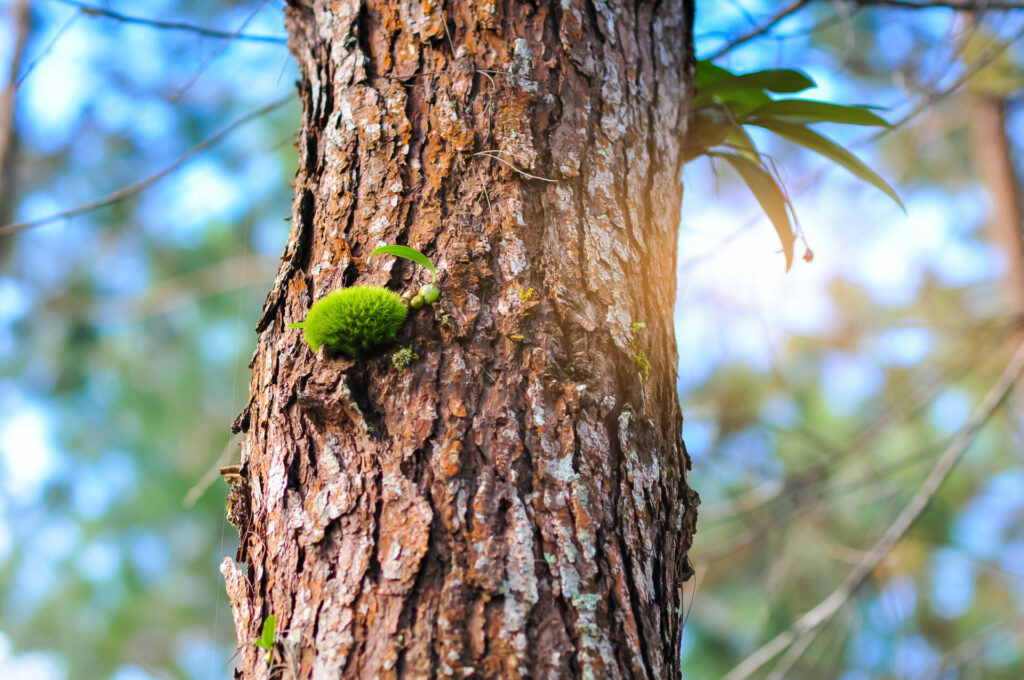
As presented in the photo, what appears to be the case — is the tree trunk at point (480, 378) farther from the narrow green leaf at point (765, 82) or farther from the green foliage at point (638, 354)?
the narrow green leaf at point (765, 82)

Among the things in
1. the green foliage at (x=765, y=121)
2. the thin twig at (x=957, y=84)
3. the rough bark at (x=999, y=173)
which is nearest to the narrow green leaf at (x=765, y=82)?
the green foliage at (x=765, y=121)

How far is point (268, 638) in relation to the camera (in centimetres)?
75

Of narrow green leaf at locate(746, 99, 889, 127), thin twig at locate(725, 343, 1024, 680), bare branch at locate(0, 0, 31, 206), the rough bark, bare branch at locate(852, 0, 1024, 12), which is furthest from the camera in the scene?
bare branch at locate(0, 0, 31, 206)

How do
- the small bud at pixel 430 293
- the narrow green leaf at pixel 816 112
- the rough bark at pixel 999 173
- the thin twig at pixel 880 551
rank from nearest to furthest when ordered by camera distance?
the small bud at pixel 430 293, the narrow green leaf at pixel 816 112, the thin twig at pixel 880 551, the rough bark at pixel 999 173

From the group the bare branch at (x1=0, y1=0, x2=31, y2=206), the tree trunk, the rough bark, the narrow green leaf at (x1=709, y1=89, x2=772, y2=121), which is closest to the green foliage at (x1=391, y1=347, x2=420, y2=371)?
the tree trunk

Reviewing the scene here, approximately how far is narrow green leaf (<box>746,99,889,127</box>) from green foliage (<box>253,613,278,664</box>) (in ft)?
3.85

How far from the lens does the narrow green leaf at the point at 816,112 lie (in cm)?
126

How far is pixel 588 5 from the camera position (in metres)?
1.05

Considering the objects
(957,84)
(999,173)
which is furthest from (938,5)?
(999,173)

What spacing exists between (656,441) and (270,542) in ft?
1.57

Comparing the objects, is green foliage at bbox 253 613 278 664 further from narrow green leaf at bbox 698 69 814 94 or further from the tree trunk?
narrow green leaf at bbox 698 69 814 94

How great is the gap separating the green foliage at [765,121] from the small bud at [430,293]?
2.25 feet

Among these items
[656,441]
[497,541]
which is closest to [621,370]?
[656,441]

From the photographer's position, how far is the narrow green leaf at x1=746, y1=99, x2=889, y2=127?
4.15ft
